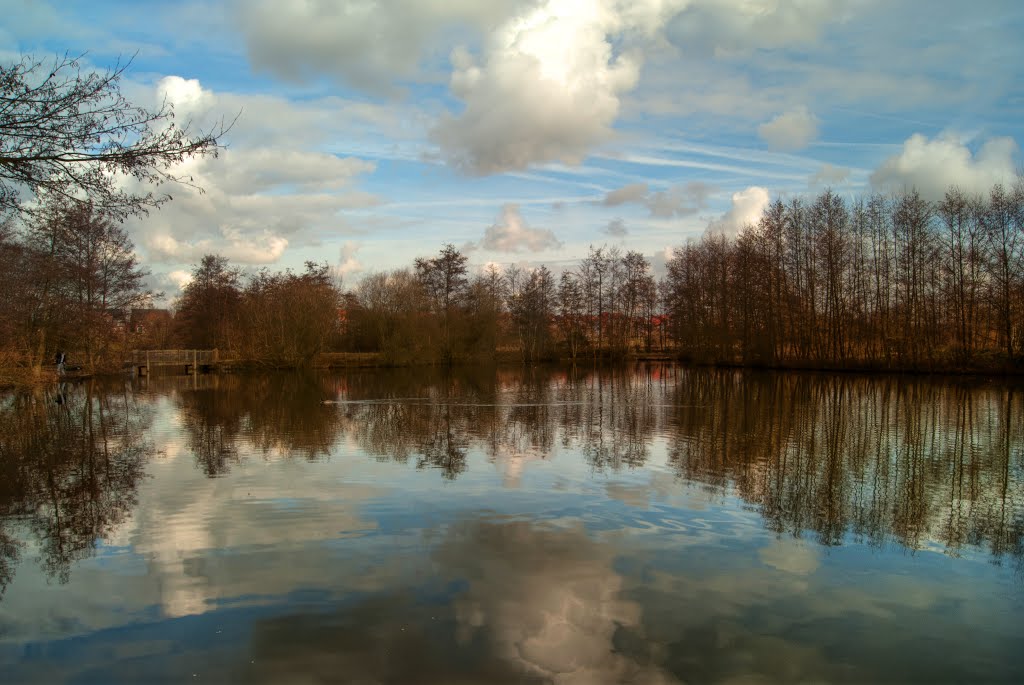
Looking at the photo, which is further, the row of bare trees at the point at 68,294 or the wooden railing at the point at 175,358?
the wooden railing at the point at 175,358

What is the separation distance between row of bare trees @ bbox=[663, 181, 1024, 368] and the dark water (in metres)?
26.5

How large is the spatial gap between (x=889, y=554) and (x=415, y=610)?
4.41m

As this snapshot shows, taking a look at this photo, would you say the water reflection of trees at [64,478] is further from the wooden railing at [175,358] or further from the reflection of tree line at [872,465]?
the wooden railing at [175,358]

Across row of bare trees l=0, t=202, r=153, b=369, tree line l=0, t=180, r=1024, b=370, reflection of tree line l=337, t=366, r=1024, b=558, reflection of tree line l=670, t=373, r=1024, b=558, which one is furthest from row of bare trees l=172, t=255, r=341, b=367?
reflection of tree line l=670, t=373, r=1024, b=558

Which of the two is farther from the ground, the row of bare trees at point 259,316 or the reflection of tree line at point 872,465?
the row of bare trees at point 259,316

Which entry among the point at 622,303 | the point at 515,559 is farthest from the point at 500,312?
the point at 515,559

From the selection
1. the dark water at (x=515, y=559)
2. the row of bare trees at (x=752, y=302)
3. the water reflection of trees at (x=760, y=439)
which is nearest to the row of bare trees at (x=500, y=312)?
the row of bare trees at (x=752, y=302)

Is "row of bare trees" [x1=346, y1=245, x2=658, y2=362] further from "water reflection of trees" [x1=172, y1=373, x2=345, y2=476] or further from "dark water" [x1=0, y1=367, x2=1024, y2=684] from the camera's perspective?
"dark water" [x1=0, y1=367, x2=1024, y2=684]

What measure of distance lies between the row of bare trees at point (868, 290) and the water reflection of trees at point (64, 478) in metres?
37.1

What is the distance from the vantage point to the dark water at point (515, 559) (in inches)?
173

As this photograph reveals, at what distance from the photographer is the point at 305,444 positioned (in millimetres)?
13547

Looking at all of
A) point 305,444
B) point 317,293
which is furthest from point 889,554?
point 317,293

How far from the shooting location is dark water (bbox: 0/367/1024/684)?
14.4ft

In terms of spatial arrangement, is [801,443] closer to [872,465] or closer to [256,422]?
[872,465]
